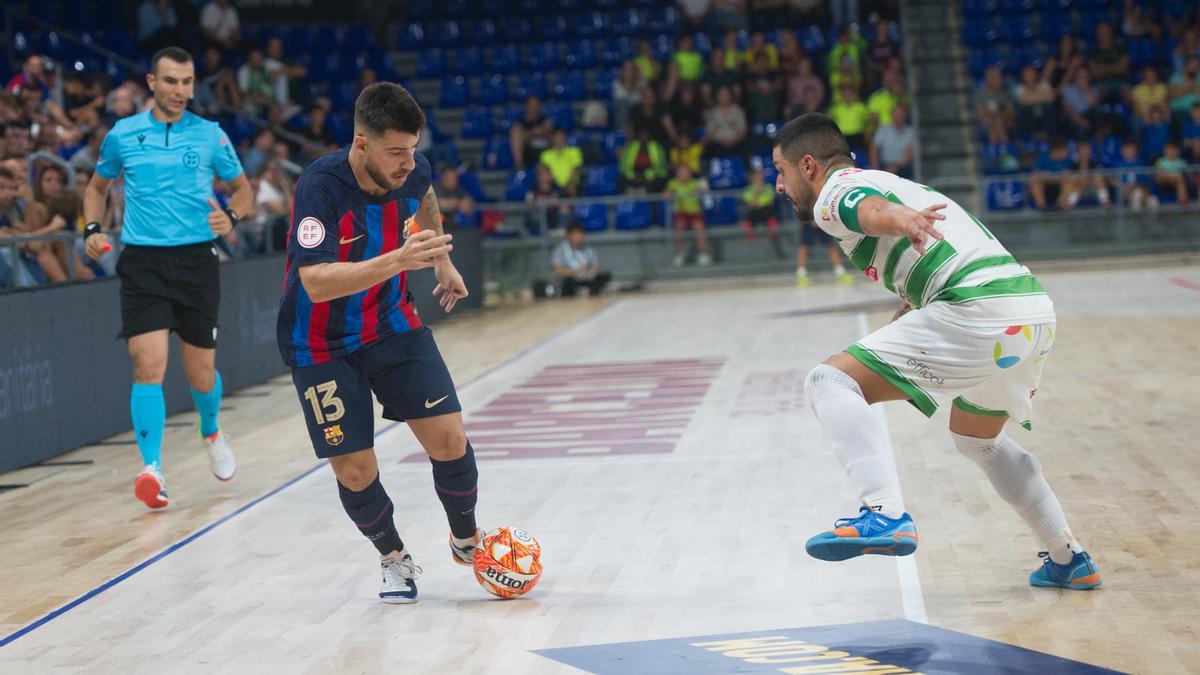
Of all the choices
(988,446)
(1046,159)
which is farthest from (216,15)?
(988,446)

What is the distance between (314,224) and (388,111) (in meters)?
0.46

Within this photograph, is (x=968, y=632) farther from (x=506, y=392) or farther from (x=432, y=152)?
(x=432, y=152)

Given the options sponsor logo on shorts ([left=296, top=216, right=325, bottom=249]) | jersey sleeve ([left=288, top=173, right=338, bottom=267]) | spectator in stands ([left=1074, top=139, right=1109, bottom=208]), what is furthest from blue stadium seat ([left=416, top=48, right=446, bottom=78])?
sponsor logo on shorts ([left=296, top=216, right=325, bottom=249])

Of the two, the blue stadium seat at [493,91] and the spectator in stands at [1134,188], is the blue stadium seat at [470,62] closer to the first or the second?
the blue stadium seat at [493,91]

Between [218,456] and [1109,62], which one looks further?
[1109,62]

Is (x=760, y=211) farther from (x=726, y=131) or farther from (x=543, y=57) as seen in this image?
(x=543, y=57)

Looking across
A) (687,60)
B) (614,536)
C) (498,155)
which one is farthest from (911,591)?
(498,155)

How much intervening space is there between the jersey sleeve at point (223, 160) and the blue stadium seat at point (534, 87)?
1680 cm

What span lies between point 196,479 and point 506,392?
335 cm

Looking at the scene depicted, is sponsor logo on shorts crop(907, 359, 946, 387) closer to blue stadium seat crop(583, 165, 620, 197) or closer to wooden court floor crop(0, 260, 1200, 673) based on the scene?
wooden court floor crop(0, 260, 1200, 673)

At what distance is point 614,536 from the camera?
6.16 meters

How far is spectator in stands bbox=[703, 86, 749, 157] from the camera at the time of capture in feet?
71.2

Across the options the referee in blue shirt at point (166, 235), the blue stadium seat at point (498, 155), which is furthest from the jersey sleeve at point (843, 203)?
the blue stadium seat at point (498, 155)

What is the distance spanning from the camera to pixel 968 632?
4512 millimetres
